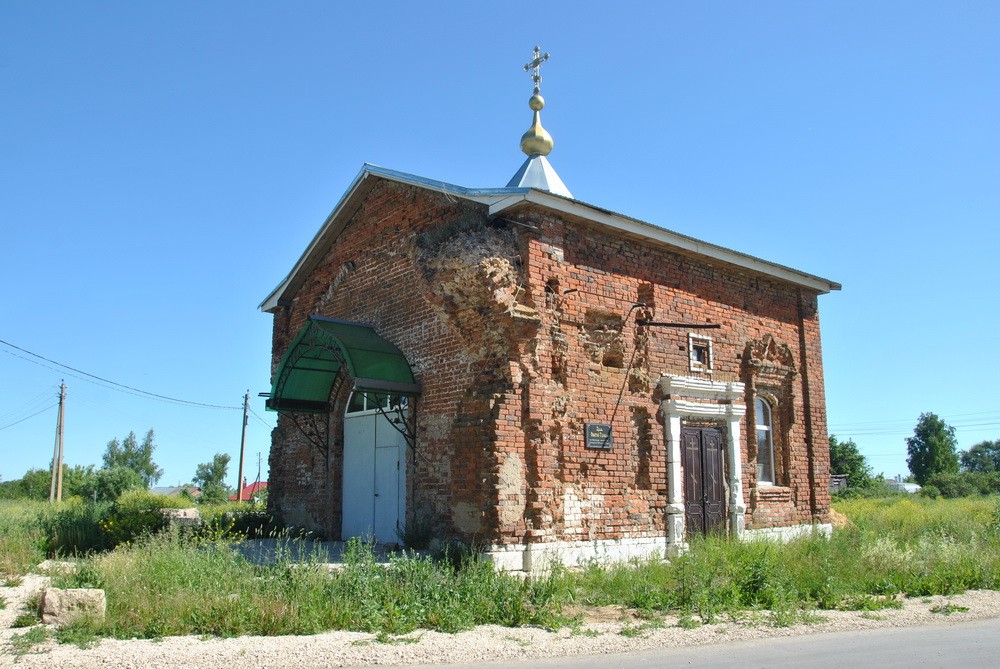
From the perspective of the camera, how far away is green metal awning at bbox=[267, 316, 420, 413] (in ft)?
37.2

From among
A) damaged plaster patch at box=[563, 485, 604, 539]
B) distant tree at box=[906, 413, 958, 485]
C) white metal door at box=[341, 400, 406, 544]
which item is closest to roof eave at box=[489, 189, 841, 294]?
damaged plaster patch at box=[563, 485, 604, 539]

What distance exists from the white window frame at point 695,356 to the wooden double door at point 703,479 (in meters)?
1.00

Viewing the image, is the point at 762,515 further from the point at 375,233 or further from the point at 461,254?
the point at 375,233

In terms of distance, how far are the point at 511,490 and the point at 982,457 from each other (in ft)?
268

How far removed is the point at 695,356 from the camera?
43.2ft

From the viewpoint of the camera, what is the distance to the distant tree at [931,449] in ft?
207

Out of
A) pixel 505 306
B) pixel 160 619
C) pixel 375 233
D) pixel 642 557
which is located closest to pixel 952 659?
pixel 642 557

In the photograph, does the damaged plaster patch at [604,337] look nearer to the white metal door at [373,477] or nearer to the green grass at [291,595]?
the white metal door at [373,477]

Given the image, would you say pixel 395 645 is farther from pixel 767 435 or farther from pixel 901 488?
pixel 901 488

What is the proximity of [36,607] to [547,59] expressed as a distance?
1312cm

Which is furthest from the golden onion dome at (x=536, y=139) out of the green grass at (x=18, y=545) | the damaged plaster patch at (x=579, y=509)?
the green grass at (x=18, y=545)

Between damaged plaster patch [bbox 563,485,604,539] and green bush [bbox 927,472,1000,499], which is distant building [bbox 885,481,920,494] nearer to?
green bush [bbox 927,472,1000,499]

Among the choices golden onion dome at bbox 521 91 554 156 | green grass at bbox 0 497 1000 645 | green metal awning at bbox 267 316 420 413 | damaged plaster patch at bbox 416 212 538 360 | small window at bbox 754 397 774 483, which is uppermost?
golden onion dome at bbox 521 91 554 156

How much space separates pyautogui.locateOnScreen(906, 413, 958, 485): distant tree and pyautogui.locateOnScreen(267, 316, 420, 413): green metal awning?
62231 millimetres
